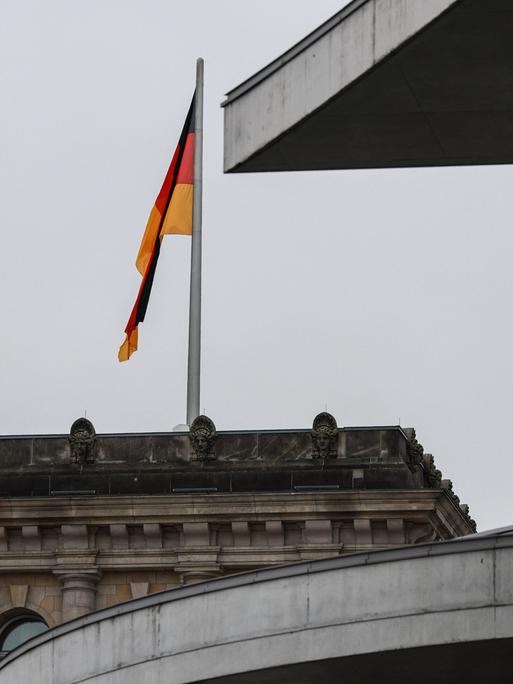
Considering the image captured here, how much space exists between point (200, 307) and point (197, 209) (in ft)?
8.91

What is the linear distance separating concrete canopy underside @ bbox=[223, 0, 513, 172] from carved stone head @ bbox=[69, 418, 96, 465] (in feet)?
88.4

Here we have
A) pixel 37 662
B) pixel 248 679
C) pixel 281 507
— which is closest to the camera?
pixel 248 679

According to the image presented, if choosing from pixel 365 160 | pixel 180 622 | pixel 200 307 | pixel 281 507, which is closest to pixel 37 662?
pixel 180 622

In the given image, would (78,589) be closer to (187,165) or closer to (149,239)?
(149,239)

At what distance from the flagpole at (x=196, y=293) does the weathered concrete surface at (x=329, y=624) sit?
3069 cm

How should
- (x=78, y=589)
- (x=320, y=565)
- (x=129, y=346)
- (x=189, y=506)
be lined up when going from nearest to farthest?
(x=320, y=565) → (x=189, y=506) → (x=78, y=589) → (x=129, y=346)

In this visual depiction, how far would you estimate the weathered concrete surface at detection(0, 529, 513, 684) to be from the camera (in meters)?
31.5

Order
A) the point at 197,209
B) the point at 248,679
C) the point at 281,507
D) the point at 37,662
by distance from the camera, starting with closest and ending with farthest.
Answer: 1. the point at 248,679
2. the point at 37,662
3. the point at 281,507
4. the point at 197,209

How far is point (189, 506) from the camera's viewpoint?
62.9 metres

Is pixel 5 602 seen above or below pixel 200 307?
below

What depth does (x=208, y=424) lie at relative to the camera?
210ft

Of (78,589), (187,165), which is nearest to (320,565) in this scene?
(78,589)

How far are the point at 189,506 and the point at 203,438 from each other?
189cm

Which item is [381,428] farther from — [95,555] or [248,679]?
[248,679]
